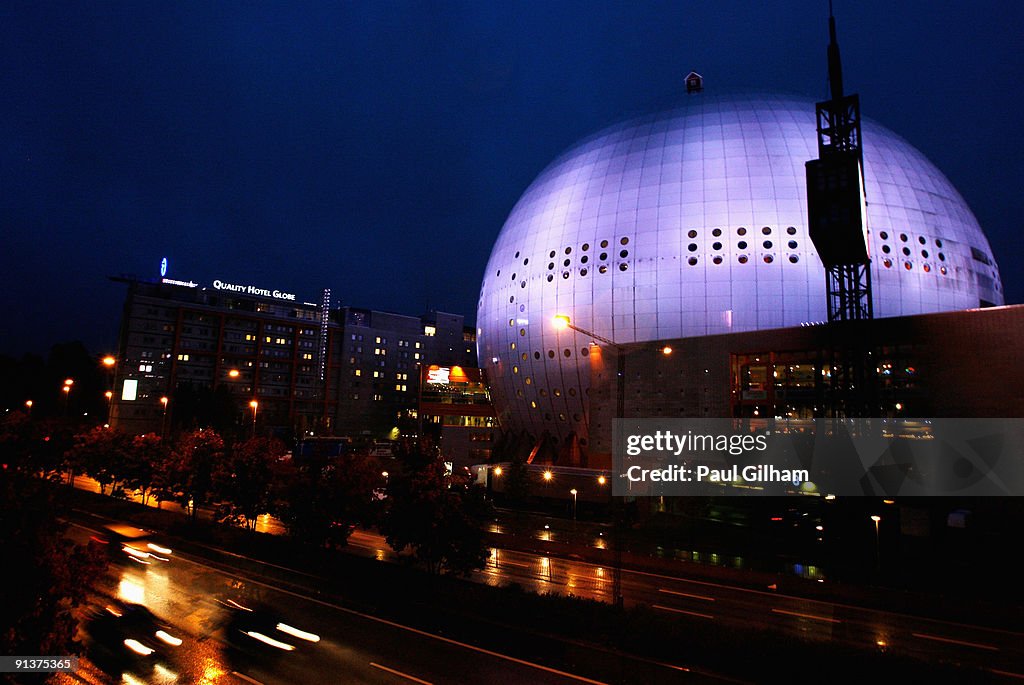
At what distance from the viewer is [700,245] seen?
4631 cm

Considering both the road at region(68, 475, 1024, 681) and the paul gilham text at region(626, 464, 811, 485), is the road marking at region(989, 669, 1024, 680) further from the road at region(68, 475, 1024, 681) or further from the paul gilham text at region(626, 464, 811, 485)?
the paul gilham text at region(626, 464, 811, 485)

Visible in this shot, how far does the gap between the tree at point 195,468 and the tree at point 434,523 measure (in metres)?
16.4

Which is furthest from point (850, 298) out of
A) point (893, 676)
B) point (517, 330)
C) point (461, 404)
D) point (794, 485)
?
point (461, 404)

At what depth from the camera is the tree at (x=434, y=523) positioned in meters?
22.1

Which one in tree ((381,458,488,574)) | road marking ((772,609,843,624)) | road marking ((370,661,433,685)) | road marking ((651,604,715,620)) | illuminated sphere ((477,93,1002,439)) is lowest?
road marking ((772,609,843,624))

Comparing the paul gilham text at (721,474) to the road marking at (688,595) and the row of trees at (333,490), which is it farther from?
the row of trees at (333,490)

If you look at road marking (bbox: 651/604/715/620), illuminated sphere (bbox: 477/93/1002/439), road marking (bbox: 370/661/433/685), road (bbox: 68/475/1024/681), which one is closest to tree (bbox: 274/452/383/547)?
road (bbox: 68/475/1024/681)

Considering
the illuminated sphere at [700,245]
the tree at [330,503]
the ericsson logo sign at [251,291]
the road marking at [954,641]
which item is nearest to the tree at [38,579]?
the tree at [330,503]

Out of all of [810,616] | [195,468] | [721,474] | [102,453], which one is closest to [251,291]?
[102,453]

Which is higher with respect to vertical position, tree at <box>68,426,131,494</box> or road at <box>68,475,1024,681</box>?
tree at <box>68,426,131,494</box>

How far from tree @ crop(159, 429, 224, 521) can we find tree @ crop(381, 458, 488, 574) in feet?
53.9

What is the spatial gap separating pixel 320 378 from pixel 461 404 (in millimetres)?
50652

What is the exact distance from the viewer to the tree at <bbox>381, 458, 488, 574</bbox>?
2209cm

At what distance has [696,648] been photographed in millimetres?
15039
